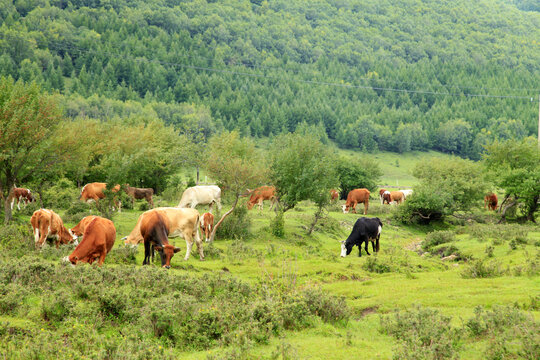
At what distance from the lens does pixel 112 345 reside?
956 centimetres

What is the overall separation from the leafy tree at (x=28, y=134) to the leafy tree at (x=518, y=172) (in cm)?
3581

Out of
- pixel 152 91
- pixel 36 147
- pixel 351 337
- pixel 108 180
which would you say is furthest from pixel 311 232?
pixel 152 91

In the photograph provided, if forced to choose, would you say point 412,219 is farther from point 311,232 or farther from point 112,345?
point 112,345

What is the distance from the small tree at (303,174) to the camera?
101 feet

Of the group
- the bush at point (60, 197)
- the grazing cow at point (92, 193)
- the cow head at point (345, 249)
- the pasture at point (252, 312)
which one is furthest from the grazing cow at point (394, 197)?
the pasture at point (252, 312)

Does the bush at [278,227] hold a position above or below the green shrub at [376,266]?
below

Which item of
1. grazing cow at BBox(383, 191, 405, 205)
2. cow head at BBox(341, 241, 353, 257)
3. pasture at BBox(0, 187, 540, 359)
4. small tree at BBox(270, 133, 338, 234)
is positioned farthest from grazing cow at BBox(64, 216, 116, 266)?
grazing cow at BBox(383, 191, 405, 205)

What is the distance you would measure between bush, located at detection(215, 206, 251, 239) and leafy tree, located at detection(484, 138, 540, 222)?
25902 mm

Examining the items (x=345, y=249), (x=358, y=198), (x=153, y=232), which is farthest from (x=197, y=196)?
(x=358, y=198)

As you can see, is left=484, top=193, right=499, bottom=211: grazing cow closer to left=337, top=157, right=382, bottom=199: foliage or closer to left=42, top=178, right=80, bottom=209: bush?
left=337, top=157, right=382, bottom=199: foliage

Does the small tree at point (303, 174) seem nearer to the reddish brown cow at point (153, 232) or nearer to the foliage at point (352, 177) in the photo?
the reddish brown cow at point (153, 232)

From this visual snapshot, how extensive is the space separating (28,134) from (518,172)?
3827 centimetres

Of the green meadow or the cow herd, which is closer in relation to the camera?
the green meadow

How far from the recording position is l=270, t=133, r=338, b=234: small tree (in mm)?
30828
